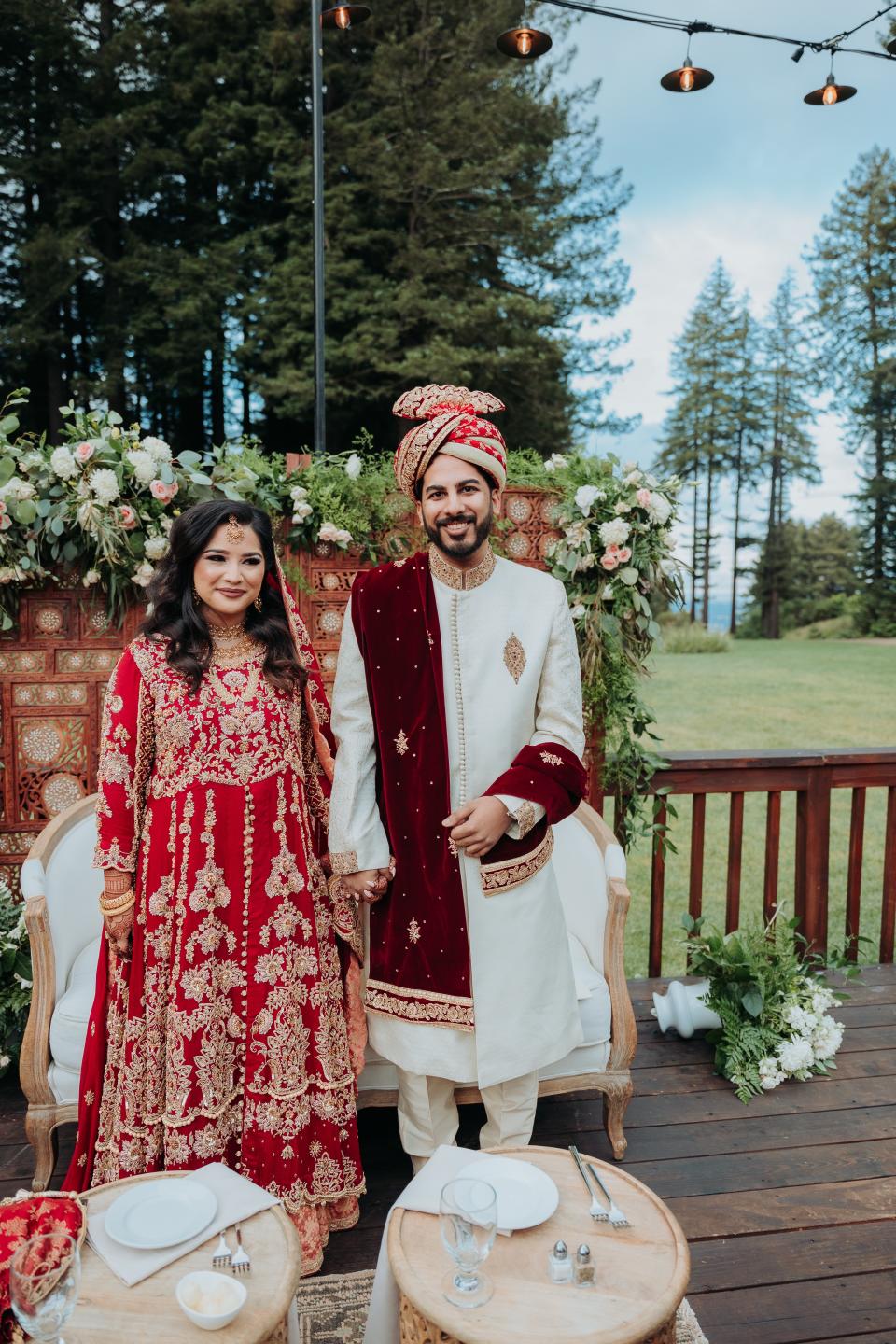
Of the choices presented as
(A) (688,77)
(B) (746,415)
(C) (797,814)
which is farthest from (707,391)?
(C) (797,814)

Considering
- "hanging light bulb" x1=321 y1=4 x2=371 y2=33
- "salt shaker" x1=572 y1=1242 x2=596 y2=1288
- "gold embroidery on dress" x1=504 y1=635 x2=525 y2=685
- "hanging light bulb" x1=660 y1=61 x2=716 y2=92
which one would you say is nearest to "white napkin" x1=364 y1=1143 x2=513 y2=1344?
"salt shaker" x1=572 y1=1242 x2=596 y2=1288

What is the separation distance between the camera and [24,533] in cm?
304

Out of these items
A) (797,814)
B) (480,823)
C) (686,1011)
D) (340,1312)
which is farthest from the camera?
(797,814)

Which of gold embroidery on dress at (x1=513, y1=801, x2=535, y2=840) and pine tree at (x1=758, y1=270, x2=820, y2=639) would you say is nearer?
gold embroidery on dress at (x1=513, y1=801, x2=535, y2=840)

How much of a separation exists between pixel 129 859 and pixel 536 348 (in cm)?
1036

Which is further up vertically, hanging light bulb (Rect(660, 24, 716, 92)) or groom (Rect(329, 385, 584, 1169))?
hanging light bulb (Rect(660, 24, 716, 92))

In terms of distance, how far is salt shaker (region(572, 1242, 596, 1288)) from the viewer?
1435 mm

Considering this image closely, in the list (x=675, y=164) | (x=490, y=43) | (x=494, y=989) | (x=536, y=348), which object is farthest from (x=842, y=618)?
(x=494, y=989)

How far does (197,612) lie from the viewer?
221 centimetres

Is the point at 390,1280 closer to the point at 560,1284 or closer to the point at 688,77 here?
the point at 560,1284

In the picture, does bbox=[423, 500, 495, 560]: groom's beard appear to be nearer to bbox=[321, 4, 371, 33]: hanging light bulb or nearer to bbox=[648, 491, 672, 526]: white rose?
bbox=[648, 491, 672, 526]: white rose

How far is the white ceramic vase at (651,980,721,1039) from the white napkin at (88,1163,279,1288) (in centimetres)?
200

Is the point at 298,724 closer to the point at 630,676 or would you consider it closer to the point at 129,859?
the point at 129,859

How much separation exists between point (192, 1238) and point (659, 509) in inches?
97.2
